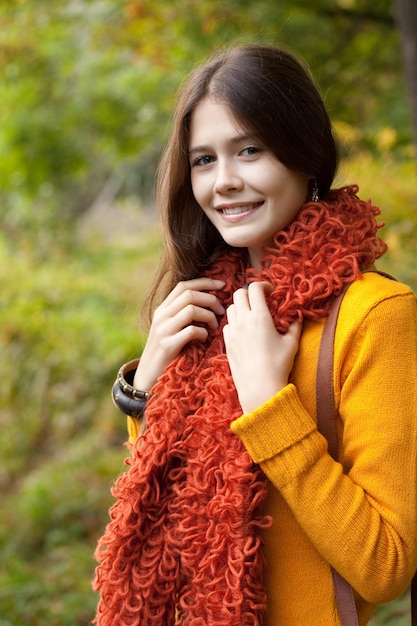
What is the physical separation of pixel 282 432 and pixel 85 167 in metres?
6.63

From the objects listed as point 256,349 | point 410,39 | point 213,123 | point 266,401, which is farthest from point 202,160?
point 410,39

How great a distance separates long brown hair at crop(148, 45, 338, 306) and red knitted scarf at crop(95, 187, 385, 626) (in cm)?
13

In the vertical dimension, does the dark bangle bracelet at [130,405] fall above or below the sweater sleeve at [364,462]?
above

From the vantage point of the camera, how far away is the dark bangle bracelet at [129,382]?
6.20ft

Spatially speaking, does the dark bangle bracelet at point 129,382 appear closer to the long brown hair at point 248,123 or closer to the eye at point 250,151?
the long brown hair at point 248,123

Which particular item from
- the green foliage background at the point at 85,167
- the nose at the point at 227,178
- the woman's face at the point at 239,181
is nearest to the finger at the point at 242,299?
the woman's face at the point at 239,181

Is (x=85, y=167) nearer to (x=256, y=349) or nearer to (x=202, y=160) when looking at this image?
(x=202, y=160)

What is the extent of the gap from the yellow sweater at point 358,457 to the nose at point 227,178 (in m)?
0.37

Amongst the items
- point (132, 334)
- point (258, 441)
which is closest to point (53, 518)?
point (132, 334)

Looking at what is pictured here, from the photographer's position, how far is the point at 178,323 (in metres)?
1.79

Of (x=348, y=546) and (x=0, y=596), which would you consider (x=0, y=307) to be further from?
(x=348, y=546)

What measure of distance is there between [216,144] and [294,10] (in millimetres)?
3892

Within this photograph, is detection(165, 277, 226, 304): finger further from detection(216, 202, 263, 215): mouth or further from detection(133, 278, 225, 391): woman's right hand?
detection(216, 202, 263, 215): mouth

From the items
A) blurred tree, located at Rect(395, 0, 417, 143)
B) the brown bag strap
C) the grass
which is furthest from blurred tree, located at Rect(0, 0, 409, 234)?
the brown bag strap
